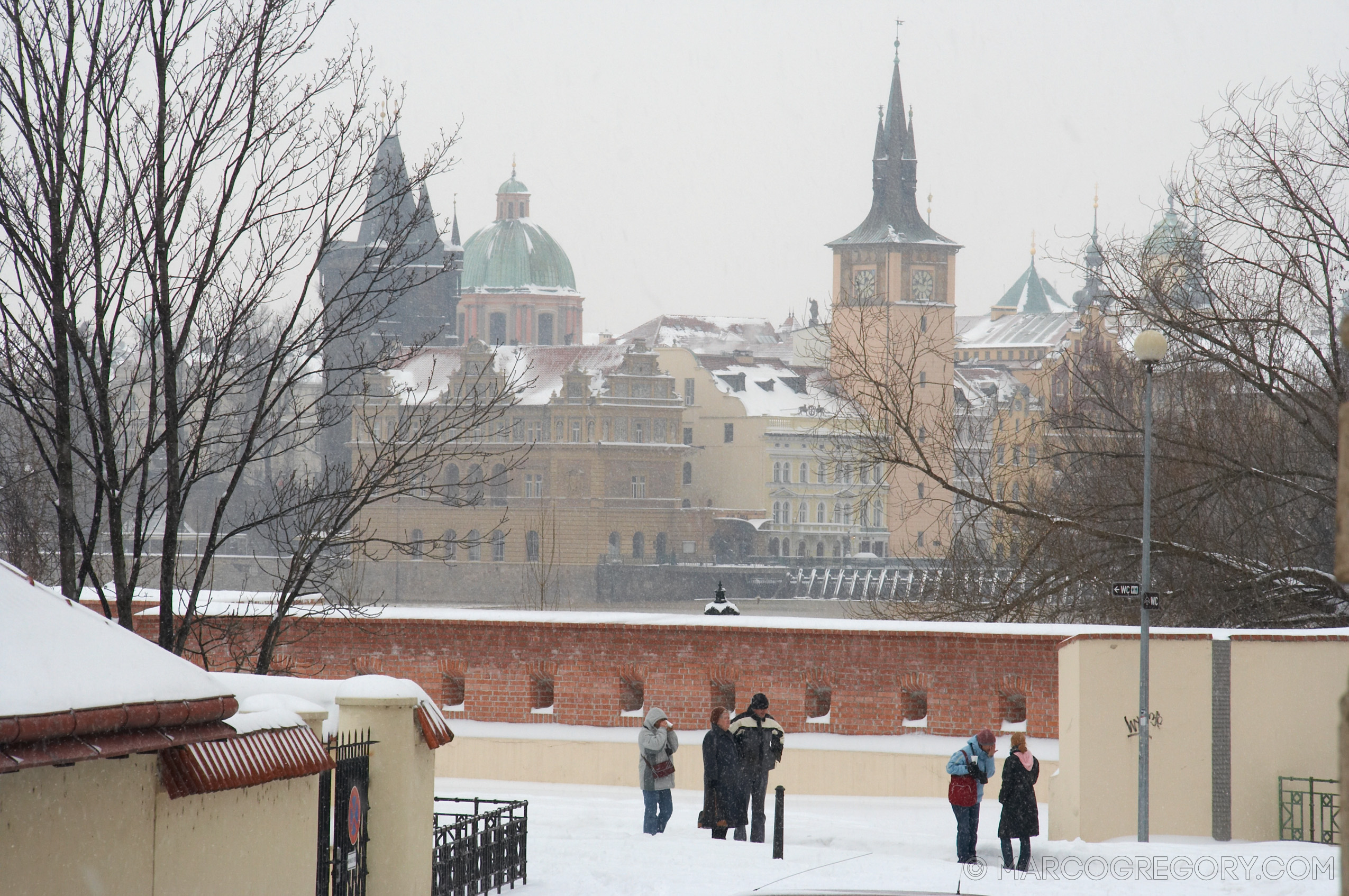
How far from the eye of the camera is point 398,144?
1348 centimetres

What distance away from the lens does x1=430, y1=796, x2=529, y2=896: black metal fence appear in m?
8.60

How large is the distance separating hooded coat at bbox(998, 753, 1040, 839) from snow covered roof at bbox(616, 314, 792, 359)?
99.0 metres

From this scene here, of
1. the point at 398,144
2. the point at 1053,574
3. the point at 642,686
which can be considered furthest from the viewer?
the point at 1053,574

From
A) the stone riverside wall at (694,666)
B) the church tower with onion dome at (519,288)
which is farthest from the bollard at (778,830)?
the church tower with onion dome at (519,288)

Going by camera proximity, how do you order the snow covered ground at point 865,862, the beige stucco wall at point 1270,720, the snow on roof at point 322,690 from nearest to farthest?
the snow on roof at point 322,690, the snow covered ground at point 865,862, the beige stucco wall at point 1270,720

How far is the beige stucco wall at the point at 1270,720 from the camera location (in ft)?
40.7

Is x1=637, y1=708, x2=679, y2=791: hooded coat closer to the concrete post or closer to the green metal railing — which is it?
the concrete post

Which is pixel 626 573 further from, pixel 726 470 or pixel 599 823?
pixel 599 823

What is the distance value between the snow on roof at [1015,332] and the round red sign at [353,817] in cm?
12387

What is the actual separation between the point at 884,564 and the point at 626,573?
14808 millimetres

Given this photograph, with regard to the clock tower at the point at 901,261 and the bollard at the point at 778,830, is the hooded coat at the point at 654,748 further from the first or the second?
the clock tower at the point at 901,261

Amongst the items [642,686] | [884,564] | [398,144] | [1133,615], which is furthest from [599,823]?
[884,564]

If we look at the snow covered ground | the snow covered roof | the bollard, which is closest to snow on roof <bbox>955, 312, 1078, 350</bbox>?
the snow covered roof

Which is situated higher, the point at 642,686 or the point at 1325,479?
the point at 1325,479
